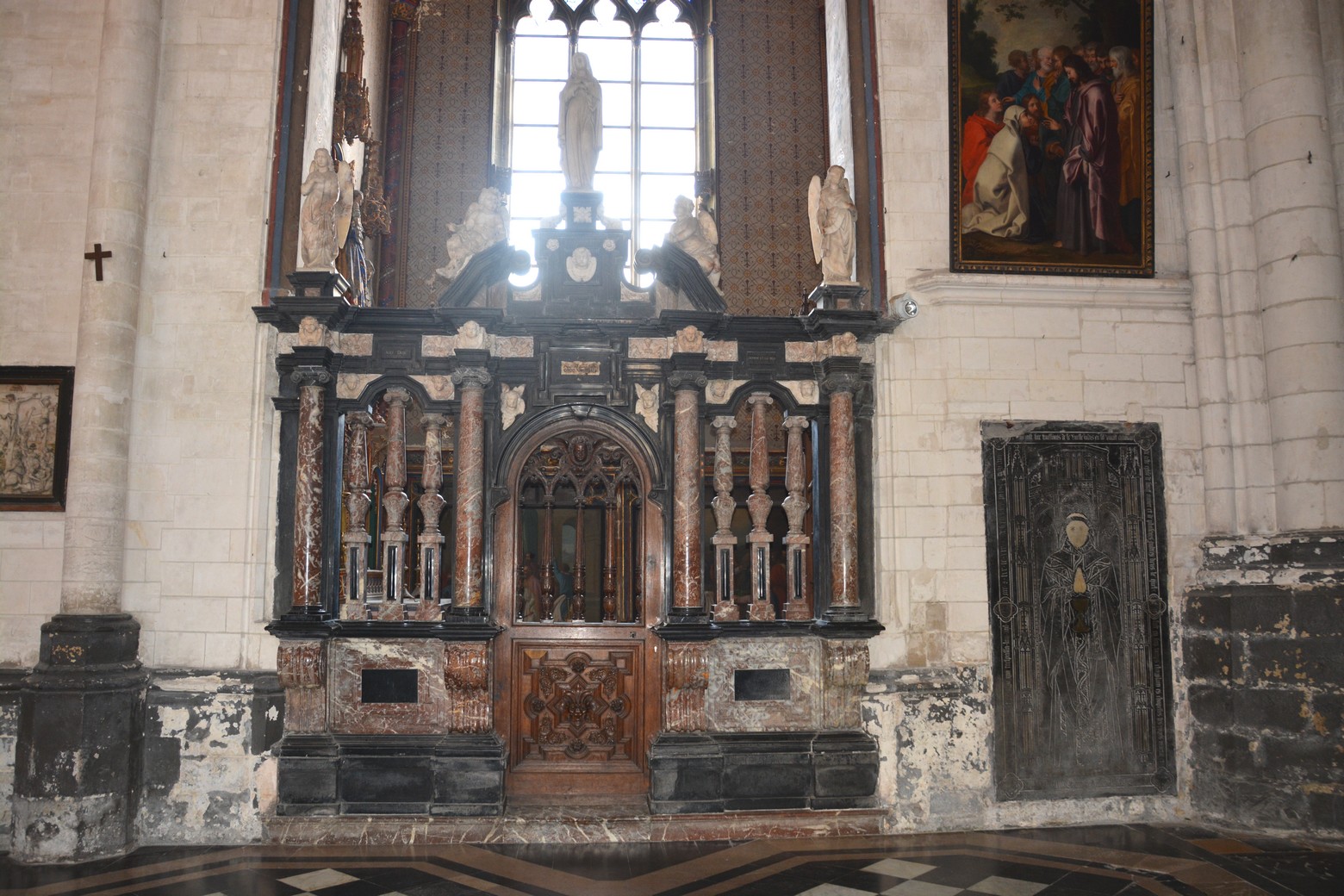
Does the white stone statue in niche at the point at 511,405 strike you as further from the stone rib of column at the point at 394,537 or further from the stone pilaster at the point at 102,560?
the stone pilaster at the point at 102,560

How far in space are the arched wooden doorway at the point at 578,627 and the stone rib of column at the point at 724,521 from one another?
1.23ft

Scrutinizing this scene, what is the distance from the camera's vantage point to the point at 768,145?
10789 mm

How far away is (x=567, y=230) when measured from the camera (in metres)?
6.49

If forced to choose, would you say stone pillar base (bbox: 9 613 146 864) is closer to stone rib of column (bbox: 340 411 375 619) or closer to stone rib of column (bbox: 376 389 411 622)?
stone rib of column (bbox: 340 411 375 619)

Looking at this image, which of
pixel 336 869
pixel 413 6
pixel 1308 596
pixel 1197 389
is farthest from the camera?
pixel 413 6

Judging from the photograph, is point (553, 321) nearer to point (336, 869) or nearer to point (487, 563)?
point (487, 563)

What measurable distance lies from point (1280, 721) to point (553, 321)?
4.95 meters

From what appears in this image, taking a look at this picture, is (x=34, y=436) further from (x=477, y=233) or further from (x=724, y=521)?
(x=724, y=521)

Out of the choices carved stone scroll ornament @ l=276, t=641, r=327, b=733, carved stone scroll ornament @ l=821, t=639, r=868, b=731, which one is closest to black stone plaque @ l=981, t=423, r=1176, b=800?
carved stone scroll ornament @ l=821, t=639, r=868, b=731

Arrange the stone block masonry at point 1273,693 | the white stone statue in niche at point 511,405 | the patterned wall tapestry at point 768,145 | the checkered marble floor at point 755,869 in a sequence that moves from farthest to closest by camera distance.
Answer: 1. the patterned wall tapestry at point 768,145
2. the white stone statue in niche at point 511,405
3. the stone block masonry at point 1273,693
4. the checkered marble floor at point 755,869

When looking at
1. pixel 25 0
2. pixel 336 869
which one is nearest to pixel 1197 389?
pixel 336 869

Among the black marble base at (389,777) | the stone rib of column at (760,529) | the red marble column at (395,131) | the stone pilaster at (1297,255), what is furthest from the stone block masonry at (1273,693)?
the red marble column at (395,131)

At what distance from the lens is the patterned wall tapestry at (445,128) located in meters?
10.4

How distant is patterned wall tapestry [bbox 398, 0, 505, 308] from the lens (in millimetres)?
10406
